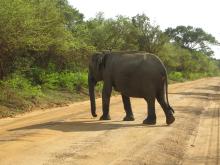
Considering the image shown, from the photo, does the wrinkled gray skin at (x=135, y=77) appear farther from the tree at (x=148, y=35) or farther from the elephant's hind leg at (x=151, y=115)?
the tree at (x=148, y=35)

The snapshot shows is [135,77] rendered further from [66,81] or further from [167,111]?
[66,81]

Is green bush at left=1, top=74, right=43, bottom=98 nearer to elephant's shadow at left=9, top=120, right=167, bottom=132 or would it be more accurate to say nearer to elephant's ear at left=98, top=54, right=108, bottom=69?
elephant's ear at left=98, top=54, right=108, bottom=69

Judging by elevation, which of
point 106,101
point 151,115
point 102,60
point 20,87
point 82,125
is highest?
point 102,60

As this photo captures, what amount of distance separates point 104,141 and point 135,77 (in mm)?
3806

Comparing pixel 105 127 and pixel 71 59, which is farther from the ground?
pixel 71 59

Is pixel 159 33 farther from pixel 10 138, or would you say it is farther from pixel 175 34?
pixel 175 34

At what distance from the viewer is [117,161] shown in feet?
27.5

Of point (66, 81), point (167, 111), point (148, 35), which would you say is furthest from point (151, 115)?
point (148, 35)

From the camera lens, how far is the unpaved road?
854 centimetres

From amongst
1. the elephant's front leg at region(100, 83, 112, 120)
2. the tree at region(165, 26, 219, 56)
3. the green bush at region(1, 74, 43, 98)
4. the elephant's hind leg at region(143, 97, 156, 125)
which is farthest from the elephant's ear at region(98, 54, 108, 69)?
the tree at region(165, 26, 219, 56)

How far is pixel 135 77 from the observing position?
13672 mm

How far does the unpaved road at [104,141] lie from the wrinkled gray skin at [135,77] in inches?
21.3

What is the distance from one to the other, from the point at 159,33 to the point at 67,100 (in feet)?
83.8

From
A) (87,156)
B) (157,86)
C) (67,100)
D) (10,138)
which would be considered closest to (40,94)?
(67,100)
